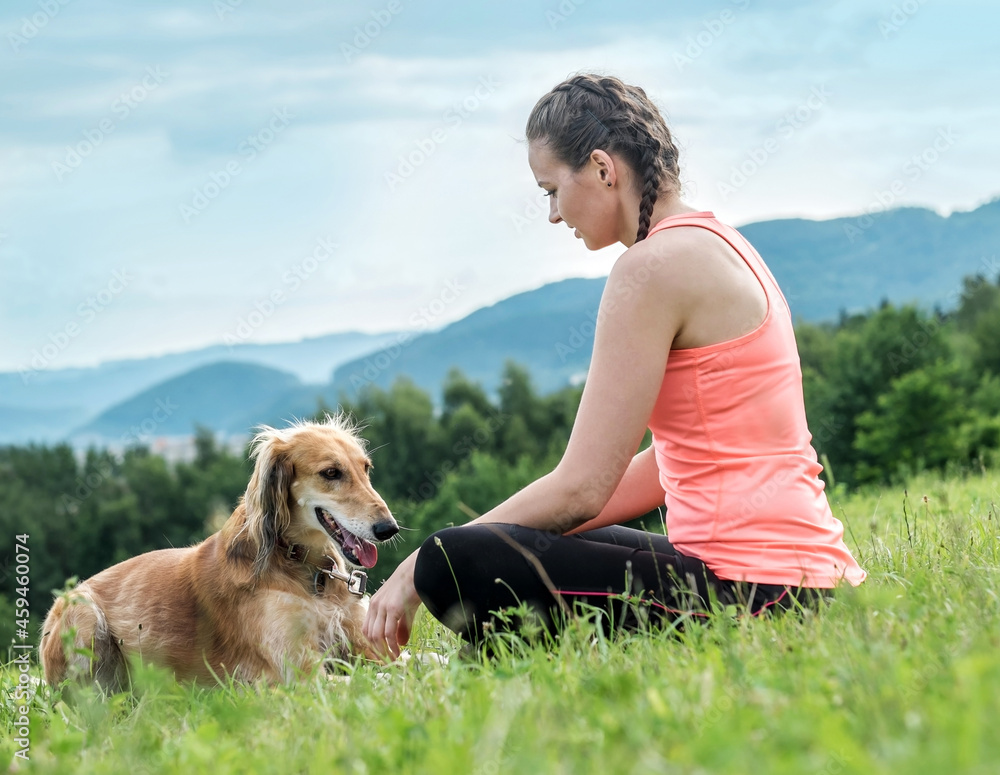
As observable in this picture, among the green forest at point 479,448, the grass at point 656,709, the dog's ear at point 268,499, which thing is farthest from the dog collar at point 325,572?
the green forest at point 479,448

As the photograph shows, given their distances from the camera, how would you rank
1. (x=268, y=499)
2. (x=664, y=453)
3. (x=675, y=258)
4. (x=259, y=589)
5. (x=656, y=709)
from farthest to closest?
(x=268, y=499) < (x=259, y=589) < (x=664, y=453) < (x=675, y=258) < (x=656, y=709)

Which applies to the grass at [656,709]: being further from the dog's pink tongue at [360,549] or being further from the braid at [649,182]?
the dog's pink tongue at [360,549]

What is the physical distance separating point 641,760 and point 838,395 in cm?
4419

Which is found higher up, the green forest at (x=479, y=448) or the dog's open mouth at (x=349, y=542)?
the dog's open mouth at (x=349, y=542)

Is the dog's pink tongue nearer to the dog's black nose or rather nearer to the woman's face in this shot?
the dog's black nose

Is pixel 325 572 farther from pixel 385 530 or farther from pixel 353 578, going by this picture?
pixel 385 530

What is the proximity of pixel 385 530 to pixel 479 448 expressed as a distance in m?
62.1

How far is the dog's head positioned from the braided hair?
250 cm

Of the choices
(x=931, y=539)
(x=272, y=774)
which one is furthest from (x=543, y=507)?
(x=931, y=539)

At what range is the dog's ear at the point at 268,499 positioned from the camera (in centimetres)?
510

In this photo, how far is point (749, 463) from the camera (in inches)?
130

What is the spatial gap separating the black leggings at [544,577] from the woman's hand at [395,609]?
61 millimetres

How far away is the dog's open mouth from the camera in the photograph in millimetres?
5305

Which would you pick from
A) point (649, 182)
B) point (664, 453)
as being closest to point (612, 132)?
point (649, 182)
